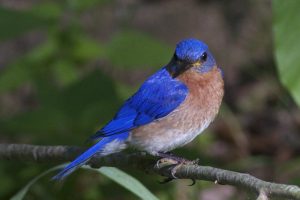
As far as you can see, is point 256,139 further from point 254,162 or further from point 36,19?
point 36,19

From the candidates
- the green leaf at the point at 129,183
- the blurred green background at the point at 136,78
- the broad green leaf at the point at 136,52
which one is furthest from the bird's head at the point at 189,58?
the broad green leaf at the point at 136,52

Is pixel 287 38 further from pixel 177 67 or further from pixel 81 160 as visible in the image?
pixel 81 160

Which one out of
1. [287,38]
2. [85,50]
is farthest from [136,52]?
[287,38]

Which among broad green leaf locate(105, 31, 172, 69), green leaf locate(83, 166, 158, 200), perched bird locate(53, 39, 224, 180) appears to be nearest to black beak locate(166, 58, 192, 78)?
perched bird locate(53, 39, 224, 180)

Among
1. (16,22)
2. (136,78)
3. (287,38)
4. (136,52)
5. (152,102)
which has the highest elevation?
(16,22)

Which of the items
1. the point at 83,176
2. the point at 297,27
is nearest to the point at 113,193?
the point at 83,176

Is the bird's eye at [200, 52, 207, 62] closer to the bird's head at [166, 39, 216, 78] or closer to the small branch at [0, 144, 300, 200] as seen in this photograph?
the bird's head at [166, 39, 216, 78]
